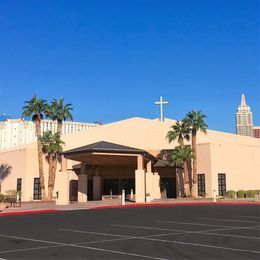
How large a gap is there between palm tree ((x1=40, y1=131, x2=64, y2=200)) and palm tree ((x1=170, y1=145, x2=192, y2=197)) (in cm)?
1409

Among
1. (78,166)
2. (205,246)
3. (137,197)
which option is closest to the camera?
(205,246)

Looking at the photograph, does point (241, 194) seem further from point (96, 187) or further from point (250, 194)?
point (96, 187)

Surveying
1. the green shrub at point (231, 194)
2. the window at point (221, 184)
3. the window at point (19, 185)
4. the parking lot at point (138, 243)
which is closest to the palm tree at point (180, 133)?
the window at point (221, 184)

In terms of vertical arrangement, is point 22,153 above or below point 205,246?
above

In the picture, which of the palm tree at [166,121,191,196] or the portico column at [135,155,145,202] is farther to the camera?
the palm tree at [166,121,191,196]

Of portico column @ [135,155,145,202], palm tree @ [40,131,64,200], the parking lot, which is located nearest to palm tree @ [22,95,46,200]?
palm tree @ [40,131,64,200]

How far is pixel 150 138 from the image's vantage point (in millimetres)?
56188

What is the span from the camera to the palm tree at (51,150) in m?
Answer: 50.2

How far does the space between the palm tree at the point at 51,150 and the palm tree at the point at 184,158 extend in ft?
46.2

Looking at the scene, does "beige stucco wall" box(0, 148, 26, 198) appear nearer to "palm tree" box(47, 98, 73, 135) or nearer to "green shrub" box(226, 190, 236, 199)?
"palm tree" box(47, 98, 73, 135)

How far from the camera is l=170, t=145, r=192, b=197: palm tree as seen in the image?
4912 cm

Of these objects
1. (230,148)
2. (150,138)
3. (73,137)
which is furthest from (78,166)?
(230,148)

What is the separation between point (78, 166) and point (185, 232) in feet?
134

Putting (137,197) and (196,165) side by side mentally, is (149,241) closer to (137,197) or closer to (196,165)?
(137,197)
